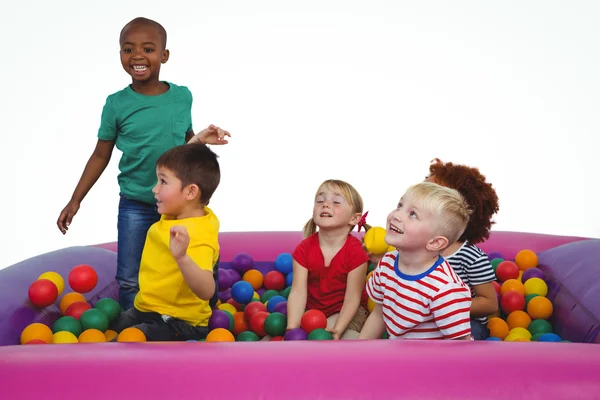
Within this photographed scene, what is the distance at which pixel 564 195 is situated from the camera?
5.68m

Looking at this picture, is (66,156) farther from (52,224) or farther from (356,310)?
(356,310)

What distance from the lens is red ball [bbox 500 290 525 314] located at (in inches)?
112

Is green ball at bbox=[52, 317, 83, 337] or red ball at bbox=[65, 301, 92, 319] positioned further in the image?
red ball at bbox=[65, 301, 92, 319]

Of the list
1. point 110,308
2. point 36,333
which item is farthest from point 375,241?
point 36,333

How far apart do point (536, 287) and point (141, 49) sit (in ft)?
5.25

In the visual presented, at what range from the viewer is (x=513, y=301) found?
9.37 feet

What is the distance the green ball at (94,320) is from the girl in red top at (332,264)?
0.57 meters

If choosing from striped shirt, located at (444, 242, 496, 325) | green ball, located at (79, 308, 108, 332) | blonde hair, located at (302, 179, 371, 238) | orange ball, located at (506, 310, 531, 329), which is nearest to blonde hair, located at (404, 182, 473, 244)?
striped shirt, located at (444, 242, 496, 325)

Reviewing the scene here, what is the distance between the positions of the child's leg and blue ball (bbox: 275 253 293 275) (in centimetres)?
60

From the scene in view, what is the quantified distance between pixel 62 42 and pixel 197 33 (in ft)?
3.20

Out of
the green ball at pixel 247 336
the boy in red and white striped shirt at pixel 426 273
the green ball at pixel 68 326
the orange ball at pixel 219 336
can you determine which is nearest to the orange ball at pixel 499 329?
the boy in red and white striped shirt at pixel 426 273

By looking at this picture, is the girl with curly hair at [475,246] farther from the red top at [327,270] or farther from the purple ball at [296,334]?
the purple ball at [296,334]

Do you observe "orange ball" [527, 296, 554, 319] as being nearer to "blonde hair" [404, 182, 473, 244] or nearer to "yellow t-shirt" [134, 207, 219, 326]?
"blonde hair" [404, 182, 473, 244]

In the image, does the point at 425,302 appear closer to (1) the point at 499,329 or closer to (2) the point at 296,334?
(2) the point at 296,334
